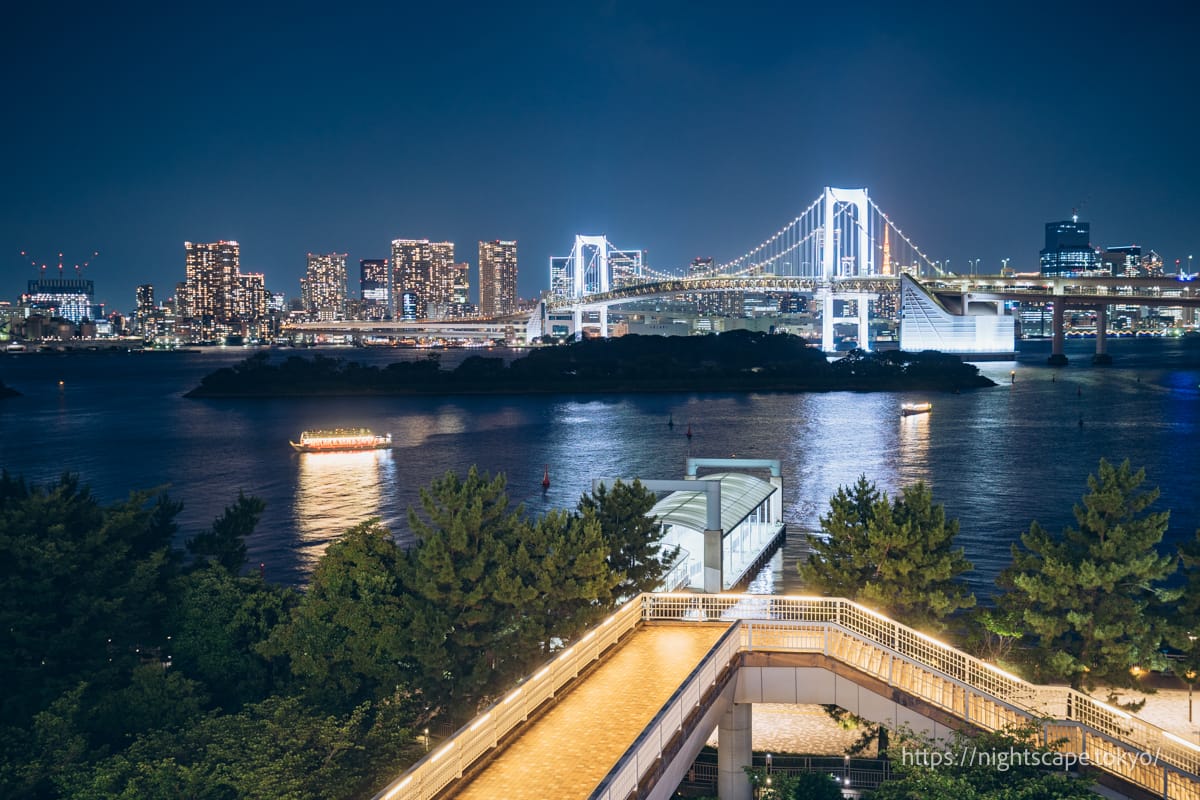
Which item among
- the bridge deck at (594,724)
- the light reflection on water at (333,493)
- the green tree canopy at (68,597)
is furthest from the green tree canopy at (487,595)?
the light reflection on water at (333,493)

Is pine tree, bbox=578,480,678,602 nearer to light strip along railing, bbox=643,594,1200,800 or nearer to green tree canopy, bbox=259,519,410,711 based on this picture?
light strip along railing, bbox=643,594,1200,800

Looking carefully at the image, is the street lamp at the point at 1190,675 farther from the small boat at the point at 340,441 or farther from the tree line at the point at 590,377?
the tree line at the point at 590,377

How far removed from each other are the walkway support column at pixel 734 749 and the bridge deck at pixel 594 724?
2.40 ft

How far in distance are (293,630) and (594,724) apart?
14.4 feet

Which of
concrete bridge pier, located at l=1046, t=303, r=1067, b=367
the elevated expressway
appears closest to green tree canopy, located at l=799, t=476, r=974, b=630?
the elevated expressway

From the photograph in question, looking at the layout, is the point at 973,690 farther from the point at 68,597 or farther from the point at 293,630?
the point at 68,597

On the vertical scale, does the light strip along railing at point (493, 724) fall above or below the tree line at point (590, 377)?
below

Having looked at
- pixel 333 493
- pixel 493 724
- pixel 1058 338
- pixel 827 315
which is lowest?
pixel 333 493

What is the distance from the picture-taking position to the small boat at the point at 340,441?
3766cm

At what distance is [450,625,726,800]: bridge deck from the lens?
583 centimetres

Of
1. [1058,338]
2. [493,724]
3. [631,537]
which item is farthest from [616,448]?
[1058,338]

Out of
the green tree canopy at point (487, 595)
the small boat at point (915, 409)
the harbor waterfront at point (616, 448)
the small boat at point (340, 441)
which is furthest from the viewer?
the small boat at point (915, 409)

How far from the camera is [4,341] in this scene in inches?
6398

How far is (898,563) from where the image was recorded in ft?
34.5
